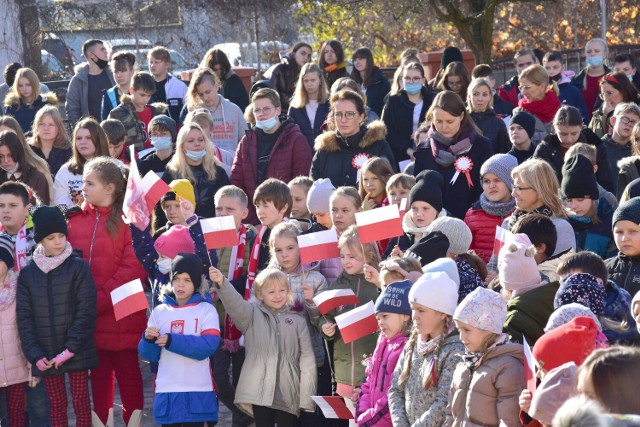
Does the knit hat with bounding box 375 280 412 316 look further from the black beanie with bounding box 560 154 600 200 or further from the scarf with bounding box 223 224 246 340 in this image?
the scarf with bounding box 223 224 246 340

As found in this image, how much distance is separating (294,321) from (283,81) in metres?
6.21

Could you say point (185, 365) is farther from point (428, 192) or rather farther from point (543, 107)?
point (543, 107)

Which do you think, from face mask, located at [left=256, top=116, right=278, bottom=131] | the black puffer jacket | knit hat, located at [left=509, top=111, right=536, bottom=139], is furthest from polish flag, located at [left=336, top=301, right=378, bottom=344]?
knit hat, located at [left=509, top=111, right=536, bottom=139]

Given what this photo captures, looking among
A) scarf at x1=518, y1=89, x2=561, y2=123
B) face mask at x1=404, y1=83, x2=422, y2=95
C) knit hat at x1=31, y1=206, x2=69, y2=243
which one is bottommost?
knit hat at x1=31, y1=206, x2=69, y2=243

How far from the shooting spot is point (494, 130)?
9938 mm

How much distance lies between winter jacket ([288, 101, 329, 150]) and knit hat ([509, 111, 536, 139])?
6.39 ft

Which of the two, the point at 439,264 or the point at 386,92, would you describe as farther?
the point at 386,92

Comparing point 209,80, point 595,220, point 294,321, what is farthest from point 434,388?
point 209,80

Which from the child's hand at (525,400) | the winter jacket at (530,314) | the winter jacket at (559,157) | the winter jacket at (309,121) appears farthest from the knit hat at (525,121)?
the child's hand at (525,400)

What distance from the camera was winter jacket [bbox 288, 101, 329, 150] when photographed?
10.9 metres

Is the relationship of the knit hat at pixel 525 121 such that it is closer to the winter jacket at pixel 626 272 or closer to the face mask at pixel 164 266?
the winter jacket at pixel 626 272

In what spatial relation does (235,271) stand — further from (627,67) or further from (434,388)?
(627,67)

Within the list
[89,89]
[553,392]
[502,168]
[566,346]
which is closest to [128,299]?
[502,168]

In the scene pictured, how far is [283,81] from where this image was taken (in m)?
13.1
